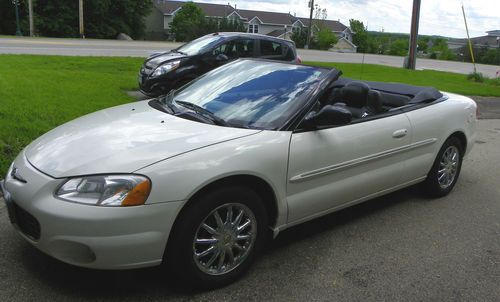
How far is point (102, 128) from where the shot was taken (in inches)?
132

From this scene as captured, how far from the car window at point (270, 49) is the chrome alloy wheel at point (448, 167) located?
259 inches

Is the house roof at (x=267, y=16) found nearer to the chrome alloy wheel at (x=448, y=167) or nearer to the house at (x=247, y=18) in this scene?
the house at (x=247, y=18)

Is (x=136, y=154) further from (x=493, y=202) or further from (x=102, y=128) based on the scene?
(x=493, y=202)

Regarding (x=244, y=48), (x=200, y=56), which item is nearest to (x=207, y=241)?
(x=200, y=56)

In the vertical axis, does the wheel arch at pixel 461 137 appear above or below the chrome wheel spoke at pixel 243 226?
above

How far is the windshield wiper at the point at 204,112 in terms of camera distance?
11.3ft

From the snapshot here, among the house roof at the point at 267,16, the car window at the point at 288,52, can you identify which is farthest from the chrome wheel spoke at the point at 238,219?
the house roof at the point at 267,16

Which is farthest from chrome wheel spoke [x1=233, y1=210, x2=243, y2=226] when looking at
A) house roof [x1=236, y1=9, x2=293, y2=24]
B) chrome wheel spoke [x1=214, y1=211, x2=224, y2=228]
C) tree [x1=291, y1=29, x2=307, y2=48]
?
house roof [x1=236, y1=9, x2=293, y2=24]

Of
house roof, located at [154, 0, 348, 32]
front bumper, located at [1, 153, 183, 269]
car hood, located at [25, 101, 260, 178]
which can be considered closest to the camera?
front bumper, located at [1, 153, 183, 269]

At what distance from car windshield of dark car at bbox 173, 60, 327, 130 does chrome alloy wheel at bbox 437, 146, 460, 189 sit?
1.85m

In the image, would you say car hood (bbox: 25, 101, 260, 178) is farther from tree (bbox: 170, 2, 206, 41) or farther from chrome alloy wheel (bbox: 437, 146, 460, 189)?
tree (bbox: 170, 2, 206, 41)

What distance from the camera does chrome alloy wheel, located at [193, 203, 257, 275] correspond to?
9.67 ft

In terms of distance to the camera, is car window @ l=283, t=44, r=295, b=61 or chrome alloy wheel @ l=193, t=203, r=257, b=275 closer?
chrome alloy wheel @ l=193, t=203, r=257, b=275

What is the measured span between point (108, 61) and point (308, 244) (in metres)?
12.1
